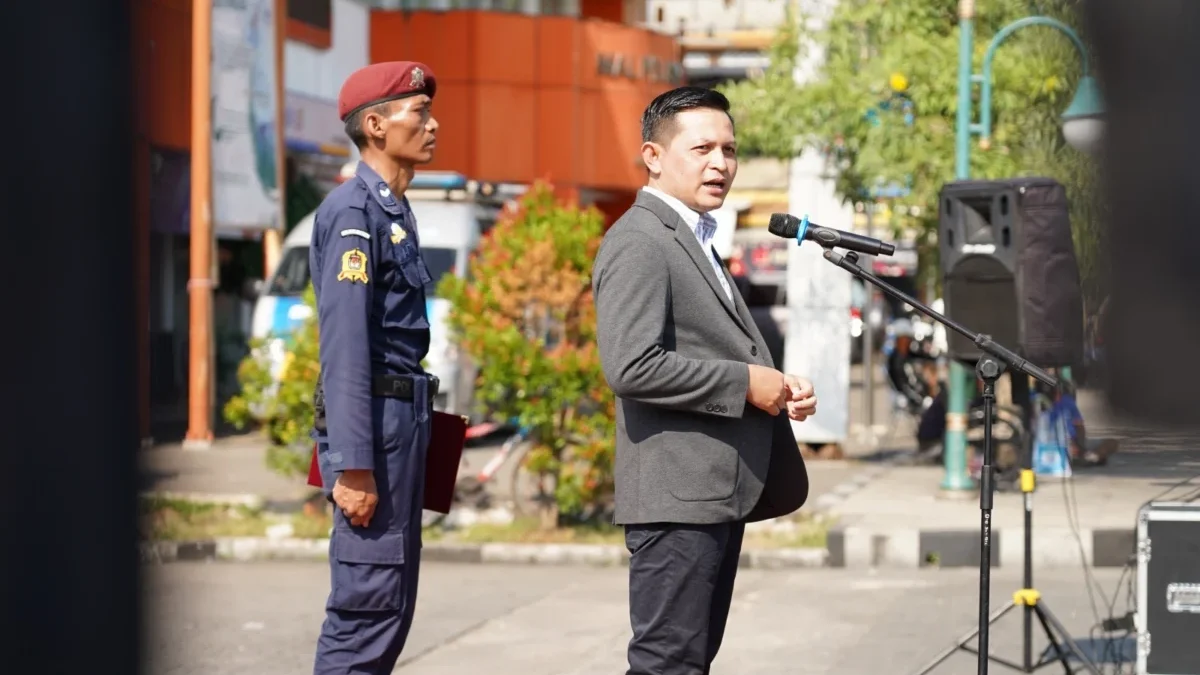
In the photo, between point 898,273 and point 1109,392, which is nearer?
point 1109,392

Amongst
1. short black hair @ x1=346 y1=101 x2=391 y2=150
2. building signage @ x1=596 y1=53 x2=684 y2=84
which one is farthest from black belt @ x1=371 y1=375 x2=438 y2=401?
building signage @ x1=596 y1=53 x2=684 y2=84

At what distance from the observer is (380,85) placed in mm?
3756

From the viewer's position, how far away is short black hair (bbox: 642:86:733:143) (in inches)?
130

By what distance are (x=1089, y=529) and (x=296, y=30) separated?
1406 cm

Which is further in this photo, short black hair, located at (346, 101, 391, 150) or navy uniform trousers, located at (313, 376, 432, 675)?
short black hair, located at (346, 101, 391, 150)

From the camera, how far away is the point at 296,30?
66.3 feet

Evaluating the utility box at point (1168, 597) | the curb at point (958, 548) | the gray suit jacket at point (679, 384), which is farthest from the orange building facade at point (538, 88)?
the gray suit jacket at point (679, 384)

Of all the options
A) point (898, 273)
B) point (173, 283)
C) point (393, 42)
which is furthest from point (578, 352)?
point (898, 273)

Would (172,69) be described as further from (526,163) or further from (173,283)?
(526,163)

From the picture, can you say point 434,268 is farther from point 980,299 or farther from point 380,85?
point 380,85

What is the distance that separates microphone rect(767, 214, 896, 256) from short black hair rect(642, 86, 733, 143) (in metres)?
0.24

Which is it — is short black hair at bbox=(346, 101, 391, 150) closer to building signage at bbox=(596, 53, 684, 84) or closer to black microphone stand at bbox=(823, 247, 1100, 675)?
black microphone stand at bbox=(823, 247, 1100, 675)

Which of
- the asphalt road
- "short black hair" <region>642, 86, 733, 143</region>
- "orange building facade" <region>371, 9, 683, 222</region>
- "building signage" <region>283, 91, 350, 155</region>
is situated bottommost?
the asphalt road

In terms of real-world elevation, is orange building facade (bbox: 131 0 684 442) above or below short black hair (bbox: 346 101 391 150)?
above
